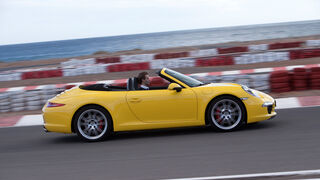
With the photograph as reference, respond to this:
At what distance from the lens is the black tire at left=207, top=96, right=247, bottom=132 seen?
681 cm

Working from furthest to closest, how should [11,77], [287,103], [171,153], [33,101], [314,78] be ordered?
[11,77] < [33,101] < [314,78] < [287,103] < [171,153]

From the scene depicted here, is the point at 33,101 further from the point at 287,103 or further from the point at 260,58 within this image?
the point at 260,58

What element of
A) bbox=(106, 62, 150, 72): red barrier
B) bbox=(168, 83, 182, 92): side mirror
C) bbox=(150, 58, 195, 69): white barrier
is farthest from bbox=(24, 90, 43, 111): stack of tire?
bbox=(150, 58, 195, 69): white barrier

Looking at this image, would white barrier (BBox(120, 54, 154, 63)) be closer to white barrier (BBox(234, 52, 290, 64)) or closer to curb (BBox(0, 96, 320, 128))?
white barrier (BBox(234, 52, 290, 64))

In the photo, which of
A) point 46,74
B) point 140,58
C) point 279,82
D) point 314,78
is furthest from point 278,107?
point 140,58

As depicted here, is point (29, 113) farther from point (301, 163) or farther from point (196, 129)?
point (301, 163)

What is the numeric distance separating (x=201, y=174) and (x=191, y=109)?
2.19 metres

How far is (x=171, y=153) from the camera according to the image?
5.83 meters

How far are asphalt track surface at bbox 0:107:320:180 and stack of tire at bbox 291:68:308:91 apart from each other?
9.54 ft

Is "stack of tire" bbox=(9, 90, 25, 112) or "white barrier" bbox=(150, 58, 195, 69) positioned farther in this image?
"white barrier" bbox=(150, 58, 195, 69)

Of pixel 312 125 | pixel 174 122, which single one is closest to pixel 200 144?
pixel 174 122

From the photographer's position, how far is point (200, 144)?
6219 mm

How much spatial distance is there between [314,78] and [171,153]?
6.33 meters

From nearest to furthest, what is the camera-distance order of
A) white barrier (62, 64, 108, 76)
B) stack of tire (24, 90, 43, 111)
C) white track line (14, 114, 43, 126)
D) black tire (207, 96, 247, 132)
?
black tire (207, 96, 247, 132) → white track line (14, 114, 43, 126) → stack of tire (24, 90, 43, 111) → white barrier (62, 64, 108, 76)
